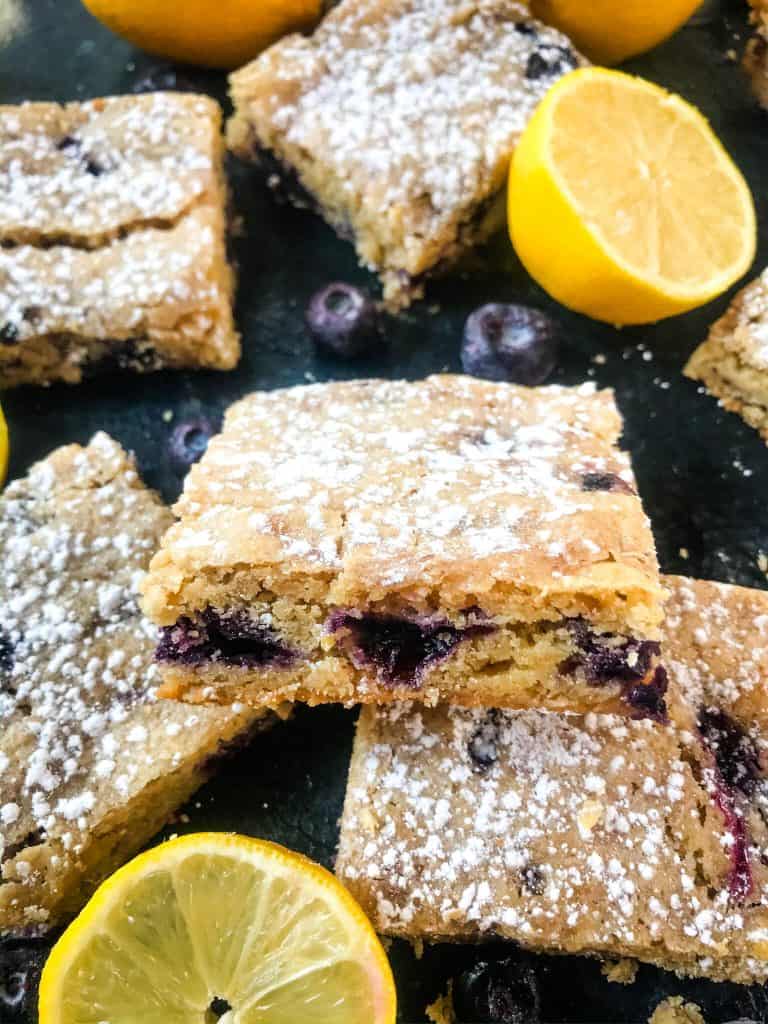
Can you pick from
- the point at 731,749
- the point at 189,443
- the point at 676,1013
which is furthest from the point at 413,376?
the point at 676,1013

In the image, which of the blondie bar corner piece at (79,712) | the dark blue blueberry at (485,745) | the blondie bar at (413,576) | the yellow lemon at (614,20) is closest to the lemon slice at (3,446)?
the blondie bar corner piece at (79,712)

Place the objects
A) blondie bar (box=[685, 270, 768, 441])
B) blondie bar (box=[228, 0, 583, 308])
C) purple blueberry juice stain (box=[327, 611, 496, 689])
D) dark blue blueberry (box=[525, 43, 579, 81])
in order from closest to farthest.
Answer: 1. purple blueberry juice stain (box=[327, 611, 496, 689])
2. blondie bar (box=[685, 270, 768, 441])
3. blondie bar (box=[228, 0, 583, 308])
4. dark blue blueberry (box=[525, 43, 579, 81])

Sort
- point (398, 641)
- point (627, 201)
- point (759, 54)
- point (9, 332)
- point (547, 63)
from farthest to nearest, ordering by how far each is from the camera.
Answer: point (759, 54) < point (547, 63) < point (9, 332) < point (627, 201) < point (398, 641)

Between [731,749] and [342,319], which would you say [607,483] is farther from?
[342,319]

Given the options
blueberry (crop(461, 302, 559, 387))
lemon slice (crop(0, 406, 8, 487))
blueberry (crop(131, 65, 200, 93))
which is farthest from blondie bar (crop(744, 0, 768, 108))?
lemon slice (crop(0, 406, 8, 487))

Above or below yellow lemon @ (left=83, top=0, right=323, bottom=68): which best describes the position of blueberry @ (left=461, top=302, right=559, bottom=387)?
below

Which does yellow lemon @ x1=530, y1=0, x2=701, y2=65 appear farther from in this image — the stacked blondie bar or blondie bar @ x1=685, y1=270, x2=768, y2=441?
the stacked blondie bar

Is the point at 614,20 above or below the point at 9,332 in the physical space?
above
